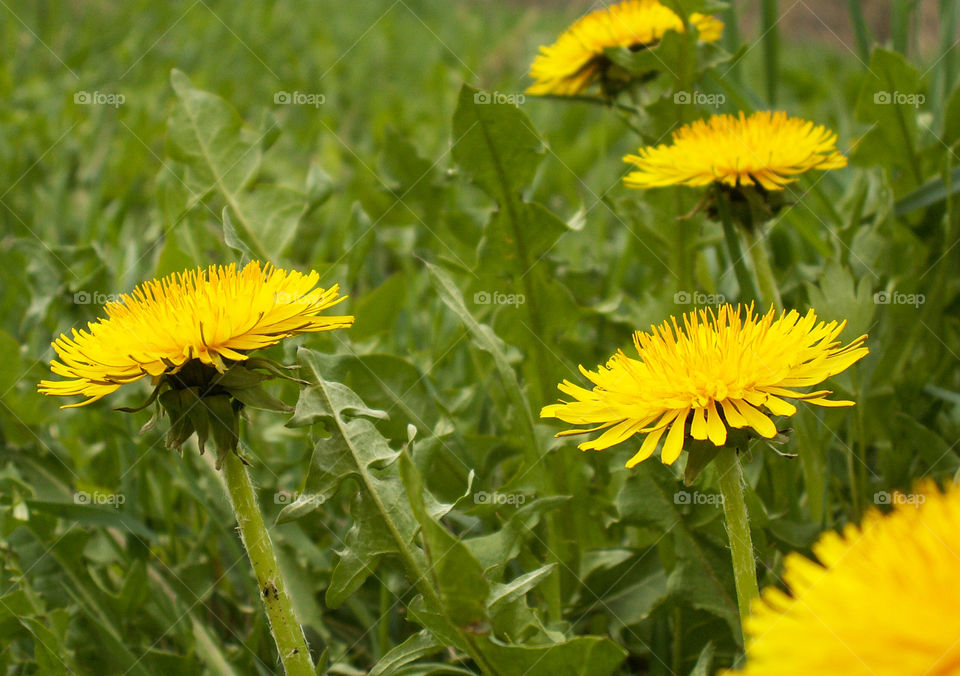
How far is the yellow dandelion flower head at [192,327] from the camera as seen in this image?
1075mm

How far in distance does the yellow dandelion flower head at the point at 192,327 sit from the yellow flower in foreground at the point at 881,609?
26.5 inches

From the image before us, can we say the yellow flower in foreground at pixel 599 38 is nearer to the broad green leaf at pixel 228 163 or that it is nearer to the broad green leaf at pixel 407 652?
the broad green leaf at pixel 228 163

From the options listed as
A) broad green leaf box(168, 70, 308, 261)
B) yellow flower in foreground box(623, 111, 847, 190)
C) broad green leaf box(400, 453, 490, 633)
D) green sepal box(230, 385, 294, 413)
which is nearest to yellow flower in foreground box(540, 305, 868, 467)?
broad green leaf box(400, 453, 490, 633)

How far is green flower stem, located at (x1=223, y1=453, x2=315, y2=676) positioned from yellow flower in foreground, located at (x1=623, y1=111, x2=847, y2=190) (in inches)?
31.5

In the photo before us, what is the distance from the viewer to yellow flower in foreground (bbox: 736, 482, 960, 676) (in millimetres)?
549

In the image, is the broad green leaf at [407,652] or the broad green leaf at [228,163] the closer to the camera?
the broad green leaf at [407,652]

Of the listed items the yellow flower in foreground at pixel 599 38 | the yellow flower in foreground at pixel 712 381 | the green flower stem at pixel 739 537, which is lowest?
the green flower stem at pixel 739 537

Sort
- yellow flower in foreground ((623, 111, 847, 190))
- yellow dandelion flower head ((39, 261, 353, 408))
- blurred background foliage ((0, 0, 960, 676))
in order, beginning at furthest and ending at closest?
yellow flower in foreground ((623, 111, 847, 190)) < blurred background foliage ((0, 0, 960, 676)) < yellow dandelion flower head ((39, 261, 353, 408))

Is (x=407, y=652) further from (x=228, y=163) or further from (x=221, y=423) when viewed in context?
(x=228, y=163)

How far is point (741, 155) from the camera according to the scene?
1448 millimetres

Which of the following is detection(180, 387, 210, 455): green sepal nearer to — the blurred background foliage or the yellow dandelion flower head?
the yellow dandelion flower head

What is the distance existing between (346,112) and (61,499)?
2.65 m

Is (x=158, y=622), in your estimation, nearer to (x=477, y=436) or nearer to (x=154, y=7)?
(x=477, y=436)

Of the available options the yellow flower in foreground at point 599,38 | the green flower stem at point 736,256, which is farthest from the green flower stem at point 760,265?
the yellow flower in foreground at point 599,38
